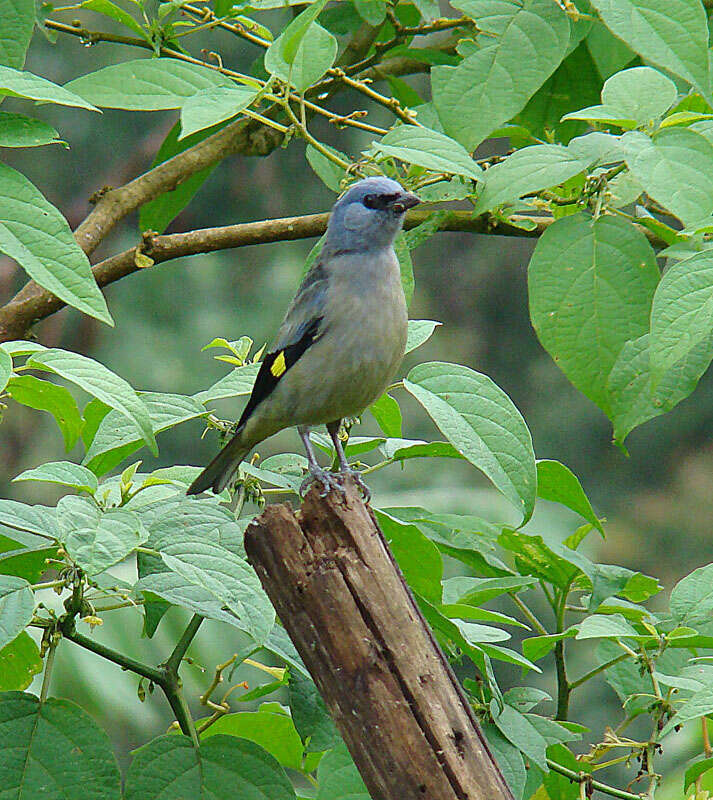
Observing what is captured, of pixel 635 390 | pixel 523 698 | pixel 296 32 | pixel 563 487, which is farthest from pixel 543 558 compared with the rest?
pixel 296 32

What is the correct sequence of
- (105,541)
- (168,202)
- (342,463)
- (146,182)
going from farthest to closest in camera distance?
(168,202) < (146,182) < (342,463) < (105,541)

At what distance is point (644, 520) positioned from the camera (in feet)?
27.5

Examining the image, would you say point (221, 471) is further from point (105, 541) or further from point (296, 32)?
point (296, 32)

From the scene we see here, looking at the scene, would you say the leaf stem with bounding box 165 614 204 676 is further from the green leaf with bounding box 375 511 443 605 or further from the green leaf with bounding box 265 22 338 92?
the green leaf with bounding box 265 22 338 92

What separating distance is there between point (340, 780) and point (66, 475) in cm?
63

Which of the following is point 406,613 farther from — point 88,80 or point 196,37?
point 196,37

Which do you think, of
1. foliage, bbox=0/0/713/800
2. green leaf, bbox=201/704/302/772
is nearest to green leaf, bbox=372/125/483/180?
foliage, bbox=0/0/713/800

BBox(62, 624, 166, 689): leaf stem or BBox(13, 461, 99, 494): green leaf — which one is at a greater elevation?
BBox(13, 461, 99, 494): green leaf

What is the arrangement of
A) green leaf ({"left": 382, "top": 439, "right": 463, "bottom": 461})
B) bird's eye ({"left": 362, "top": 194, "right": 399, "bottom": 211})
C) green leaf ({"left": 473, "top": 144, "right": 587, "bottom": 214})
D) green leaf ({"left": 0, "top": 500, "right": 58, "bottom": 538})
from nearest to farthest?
green leaf ({"left": 0, "top": 500, "right": 58, "bottom": 538}), green leaf ({"left": 473, "top": 144, "right": 587, "bottom": 214}), green leaf ({"left": 382, "top": 439, "right": 463, "bottom": 461}), bird's eye ({"left": 362, "top": 194, "right": 399, "bottom": 211})

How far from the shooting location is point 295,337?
212 centimetres

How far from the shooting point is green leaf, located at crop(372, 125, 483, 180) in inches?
62.4

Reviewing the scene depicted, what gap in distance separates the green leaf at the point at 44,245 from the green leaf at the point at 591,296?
73 cm

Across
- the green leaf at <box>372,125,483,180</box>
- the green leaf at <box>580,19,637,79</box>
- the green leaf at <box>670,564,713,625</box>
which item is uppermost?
the green leaf at <box>580,19,637,79</box>

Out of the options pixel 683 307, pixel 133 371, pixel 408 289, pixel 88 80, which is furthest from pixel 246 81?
pixel 133 371
